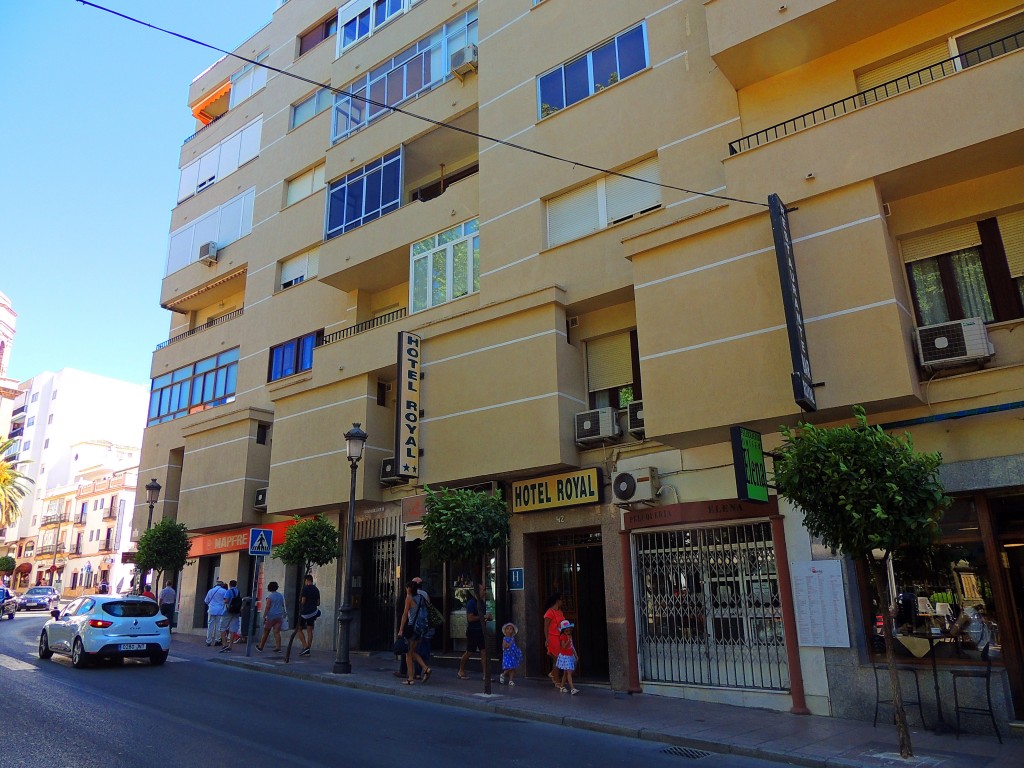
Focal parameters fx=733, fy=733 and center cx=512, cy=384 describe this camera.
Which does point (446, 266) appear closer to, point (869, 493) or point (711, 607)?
point (711, 607)

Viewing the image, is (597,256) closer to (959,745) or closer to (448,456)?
(448,456)

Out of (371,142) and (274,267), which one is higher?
(371,142)

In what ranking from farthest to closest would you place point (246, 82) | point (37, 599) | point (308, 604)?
point (37, 599)
point (246, 82)
point (308, 604)

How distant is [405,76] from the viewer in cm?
2127

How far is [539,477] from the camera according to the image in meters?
15.0

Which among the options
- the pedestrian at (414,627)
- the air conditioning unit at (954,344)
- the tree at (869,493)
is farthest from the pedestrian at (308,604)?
the air conditioning unit at (954,344)

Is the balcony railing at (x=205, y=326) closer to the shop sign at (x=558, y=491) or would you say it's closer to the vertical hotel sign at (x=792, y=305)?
the shop sign at (x=558, y=491)

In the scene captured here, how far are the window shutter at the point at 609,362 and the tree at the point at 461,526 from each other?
11.6 ft

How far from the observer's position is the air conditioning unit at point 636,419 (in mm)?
13663

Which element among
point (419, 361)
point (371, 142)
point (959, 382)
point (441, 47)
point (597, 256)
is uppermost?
point (441, 47)

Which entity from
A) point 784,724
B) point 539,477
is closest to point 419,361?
point 539,477

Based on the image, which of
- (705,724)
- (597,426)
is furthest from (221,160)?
(705,724)

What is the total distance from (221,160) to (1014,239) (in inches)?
1072

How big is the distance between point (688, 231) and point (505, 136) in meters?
6.79
